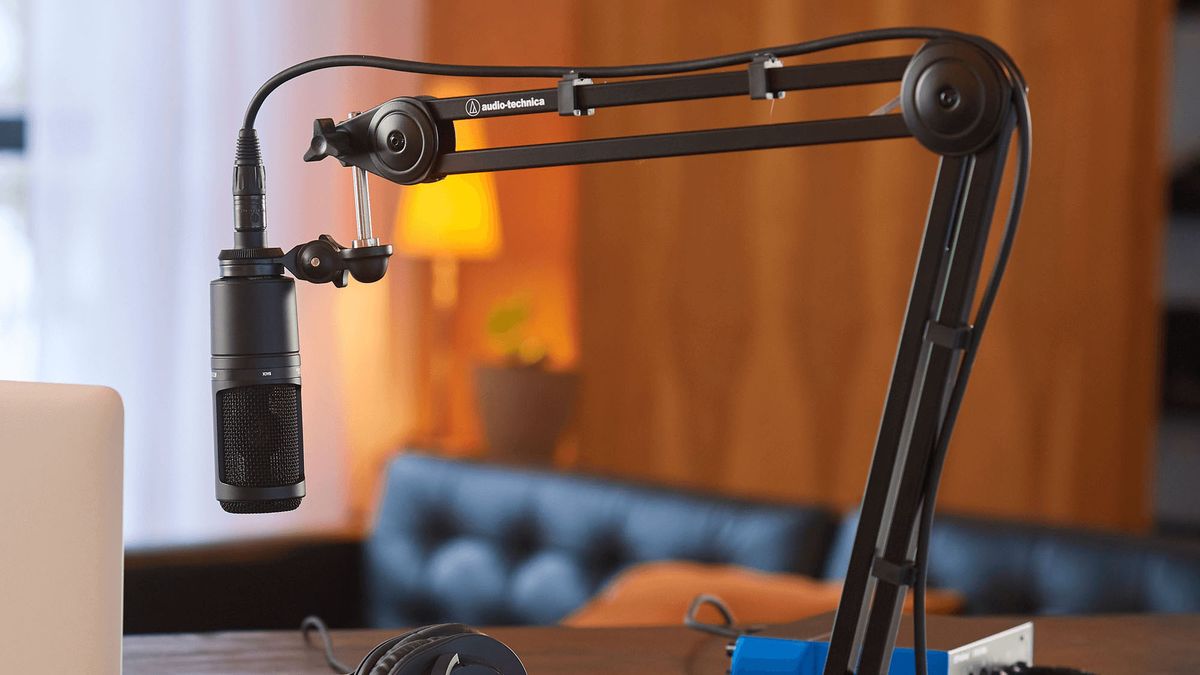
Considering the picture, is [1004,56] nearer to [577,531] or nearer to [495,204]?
[577,531]

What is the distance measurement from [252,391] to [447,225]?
264 centimetres

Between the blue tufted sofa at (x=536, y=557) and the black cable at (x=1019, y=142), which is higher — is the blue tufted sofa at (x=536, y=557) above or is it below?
below

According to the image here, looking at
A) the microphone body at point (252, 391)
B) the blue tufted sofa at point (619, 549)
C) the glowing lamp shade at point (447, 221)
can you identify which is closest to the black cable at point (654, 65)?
the microphone body at point (252, 391)

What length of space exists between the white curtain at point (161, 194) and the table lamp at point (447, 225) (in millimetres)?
165

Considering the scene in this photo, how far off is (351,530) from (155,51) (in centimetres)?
122

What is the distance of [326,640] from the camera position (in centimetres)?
127

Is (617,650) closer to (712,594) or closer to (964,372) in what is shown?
(964,372)

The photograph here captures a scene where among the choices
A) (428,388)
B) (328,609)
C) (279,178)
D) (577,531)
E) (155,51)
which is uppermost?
(155,51)

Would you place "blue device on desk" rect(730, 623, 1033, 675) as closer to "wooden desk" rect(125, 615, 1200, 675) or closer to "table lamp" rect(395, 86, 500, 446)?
"wooden desk" rect(125, 615, 1200, 675)

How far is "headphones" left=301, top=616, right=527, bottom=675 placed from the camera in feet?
3.01

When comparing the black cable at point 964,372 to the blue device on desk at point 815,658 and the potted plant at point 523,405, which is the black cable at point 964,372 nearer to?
the blue device on desk at point 815,658

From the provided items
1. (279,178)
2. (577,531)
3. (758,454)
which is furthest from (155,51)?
(758,454)

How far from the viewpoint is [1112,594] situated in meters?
2.06

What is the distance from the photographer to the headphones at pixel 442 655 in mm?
918
